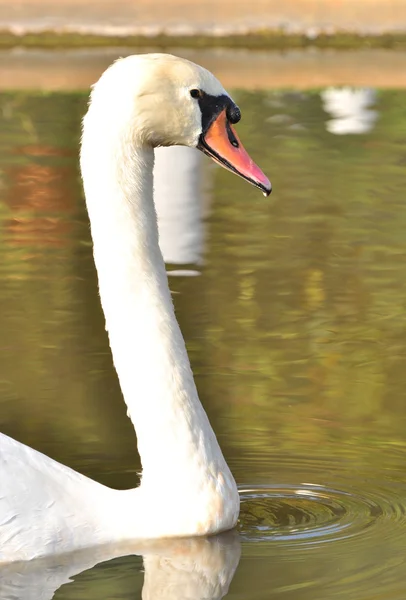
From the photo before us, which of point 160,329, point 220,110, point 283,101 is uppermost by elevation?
point 220,110

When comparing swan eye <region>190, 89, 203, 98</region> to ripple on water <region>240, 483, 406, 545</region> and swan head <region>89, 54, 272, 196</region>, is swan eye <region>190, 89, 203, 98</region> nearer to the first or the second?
swan head <region>89, 54, 272, 196</region>

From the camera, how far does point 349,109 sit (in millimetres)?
19750

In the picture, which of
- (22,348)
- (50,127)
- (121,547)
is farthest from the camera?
(50,127)

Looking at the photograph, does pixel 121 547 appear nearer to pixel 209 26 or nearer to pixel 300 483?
pixel 300 483

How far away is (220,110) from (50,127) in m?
13.5

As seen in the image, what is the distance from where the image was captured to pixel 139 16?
2934 centimetres

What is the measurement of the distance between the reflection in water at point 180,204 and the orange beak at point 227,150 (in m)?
4.65

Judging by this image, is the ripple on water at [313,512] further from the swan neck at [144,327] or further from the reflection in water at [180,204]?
the reflection in water at [180,204]

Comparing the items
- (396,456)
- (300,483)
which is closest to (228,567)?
(300,483)

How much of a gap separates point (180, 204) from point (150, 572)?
319 inches

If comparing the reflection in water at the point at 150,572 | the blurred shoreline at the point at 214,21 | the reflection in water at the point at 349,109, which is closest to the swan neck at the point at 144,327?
the reflection in water at the point at 150,572

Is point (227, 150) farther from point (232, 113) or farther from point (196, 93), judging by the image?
point (196, 93)

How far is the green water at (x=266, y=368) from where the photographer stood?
488cm

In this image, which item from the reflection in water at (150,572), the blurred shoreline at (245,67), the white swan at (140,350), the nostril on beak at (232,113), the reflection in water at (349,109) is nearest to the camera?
the reflection in water at (150,572)
